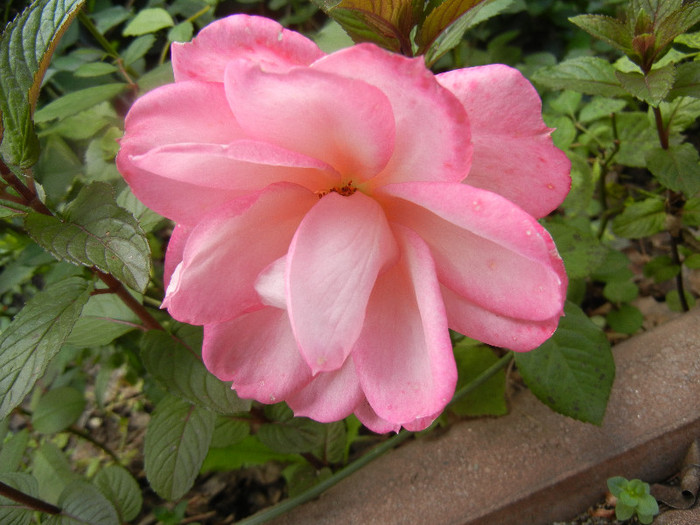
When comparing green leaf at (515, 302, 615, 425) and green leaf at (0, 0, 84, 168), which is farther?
green leaf at (515, 302, 615, 425)

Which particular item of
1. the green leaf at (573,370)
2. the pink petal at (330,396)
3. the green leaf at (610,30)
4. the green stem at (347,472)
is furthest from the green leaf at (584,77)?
the pink petal at (330,396)

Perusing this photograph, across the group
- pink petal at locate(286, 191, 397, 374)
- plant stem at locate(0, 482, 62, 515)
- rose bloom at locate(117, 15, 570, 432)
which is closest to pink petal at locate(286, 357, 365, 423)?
rose bloom at locate(117, 15, 570, 432)

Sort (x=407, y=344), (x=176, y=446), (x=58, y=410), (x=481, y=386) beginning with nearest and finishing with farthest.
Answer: (x=407, y=344) < (x=176, y=446) < (x=481, y=386) < (x=58, y=410)

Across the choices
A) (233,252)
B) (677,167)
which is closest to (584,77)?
(677,167)

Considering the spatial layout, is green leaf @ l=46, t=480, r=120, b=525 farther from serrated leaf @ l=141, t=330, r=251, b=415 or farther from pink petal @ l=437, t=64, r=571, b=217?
pink petal @ l=437, t=64, r=571, b=217

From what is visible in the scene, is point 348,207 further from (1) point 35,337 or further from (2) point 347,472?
(2) point 347,472

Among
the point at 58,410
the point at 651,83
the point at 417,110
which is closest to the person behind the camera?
the point at 417,110
